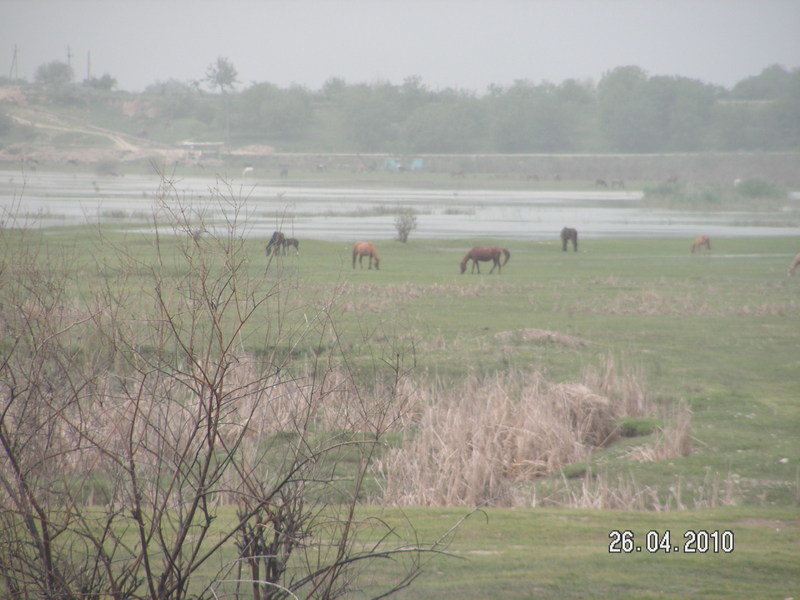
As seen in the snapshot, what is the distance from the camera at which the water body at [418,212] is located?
43.4 m

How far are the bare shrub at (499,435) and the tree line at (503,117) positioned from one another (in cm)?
9604

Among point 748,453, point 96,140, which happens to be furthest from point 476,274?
point 96,140

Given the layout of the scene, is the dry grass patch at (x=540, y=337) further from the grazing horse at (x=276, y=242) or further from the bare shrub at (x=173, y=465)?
the bare shrub at (x=173, y=465)

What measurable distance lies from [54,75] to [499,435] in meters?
74.7

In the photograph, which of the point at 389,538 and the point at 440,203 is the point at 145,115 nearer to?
the point at 440,203

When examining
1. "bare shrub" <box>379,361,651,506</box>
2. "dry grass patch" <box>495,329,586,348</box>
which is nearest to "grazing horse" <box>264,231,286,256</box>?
"bare shrub" <box>379,361,651,506</box>

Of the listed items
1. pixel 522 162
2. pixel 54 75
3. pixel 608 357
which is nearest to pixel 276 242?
pixel 608 357

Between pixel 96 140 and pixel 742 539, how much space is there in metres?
72.8

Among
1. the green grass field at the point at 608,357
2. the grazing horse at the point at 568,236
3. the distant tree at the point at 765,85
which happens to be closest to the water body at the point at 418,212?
the green grass field at the point at 608,357

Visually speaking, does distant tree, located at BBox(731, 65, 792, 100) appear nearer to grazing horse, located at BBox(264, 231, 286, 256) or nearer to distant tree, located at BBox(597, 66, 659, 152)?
distant tree, located at BBox(597, 66, 659, 152)

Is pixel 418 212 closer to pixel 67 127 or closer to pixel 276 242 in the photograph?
pixel 67 127

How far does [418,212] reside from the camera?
59.4 m

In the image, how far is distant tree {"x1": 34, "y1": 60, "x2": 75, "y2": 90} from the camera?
226ft

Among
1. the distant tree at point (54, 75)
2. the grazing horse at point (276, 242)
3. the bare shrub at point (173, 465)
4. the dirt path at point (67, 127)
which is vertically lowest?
the bare shrub at point (173, 465)
